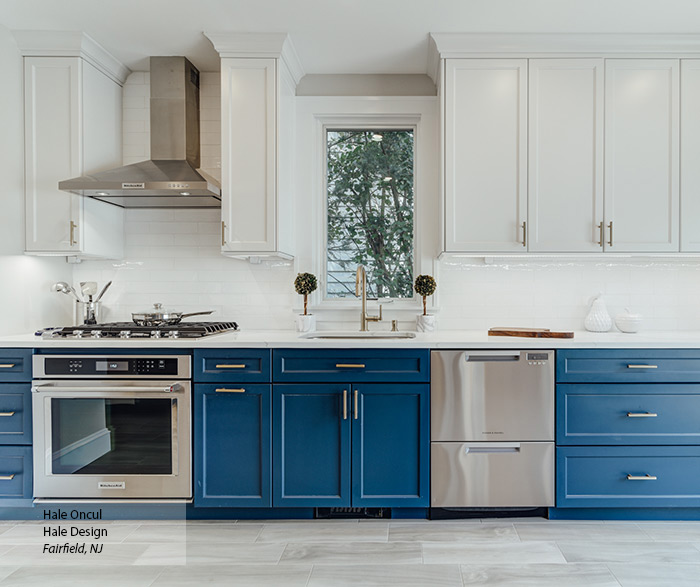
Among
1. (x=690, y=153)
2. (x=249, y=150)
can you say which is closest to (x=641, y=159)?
(x=690, y=153)

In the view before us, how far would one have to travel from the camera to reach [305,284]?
296cm

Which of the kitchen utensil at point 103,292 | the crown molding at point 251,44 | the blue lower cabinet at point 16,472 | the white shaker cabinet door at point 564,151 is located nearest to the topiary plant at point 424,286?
the white shaker cabinet door at point 564,151

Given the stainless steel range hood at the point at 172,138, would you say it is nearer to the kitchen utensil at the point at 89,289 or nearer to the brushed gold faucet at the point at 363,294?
the kitchen utensil at the point at 89,289

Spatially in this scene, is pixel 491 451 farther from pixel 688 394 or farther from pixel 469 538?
pixel 688 394

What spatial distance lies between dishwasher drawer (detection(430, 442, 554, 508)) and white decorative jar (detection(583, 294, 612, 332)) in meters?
0.90

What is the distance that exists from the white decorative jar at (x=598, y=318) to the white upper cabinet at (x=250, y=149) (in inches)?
77.0

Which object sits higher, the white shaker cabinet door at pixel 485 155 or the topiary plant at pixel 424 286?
the white shaker cabinet door at pixel 485 155

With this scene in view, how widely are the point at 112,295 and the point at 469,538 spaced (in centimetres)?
256

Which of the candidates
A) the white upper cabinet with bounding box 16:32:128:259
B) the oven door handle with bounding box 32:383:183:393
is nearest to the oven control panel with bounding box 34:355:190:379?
the oven door handle with bounding box 32:383:183:393

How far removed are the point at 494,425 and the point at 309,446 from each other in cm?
94

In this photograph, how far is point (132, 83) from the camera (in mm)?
3152

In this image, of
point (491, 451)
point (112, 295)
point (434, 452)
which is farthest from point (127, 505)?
point (491, 451)

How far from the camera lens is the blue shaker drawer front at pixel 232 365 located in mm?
2436

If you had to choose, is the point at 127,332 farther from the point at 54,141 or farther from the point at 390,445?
the point at 390,445
